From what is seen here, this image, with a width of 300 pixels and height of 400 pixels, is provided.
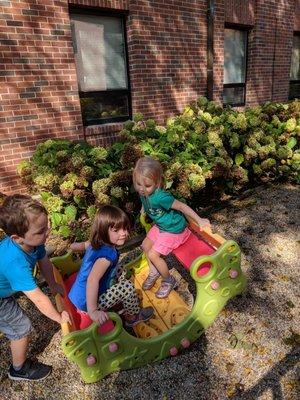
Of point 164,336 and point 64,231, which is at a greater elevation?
point 64,231

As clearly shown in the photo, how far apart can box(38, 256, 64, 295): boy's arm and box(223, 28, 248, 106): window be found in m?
7.56

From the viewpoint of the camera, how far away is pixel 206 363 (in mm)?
2547

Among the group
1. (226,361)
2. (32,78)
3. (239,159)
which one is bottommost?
(226,361)

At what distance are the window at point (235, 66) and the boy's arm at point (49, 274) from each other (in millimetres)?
7557

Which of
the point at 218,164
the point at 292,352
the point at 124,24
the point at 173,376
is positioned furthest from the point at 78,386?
the point at 124,24

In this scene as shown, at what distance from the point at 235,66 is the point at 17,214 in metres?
8.43

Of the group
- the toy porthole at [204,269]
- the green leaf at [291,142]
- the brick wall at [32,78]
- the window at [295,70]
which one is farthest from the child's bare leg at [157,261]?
the window at [295,70]

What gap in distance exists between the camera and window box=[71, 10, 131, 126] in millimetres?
5883

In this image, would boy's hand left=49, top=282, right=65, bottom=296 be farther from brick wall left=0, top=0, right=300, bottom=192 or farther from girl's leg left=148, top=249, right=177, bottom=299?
brick wall left=0, top=0, right=300, bottom=192

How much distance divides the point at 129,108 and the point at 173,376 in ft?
17.8

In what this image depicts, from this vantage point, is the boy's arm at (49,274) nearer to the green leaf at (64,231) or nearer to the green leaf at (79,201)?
the green leaf at (64,231)

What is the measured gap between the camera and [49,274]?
2643mm

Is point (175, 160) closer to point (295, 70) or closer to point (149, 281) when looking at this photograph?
point (149, 281)

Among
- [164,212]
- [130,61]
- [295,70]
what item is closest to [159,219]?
[164,212]
